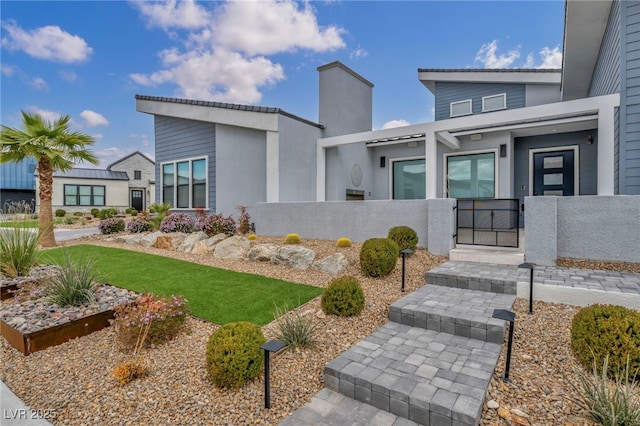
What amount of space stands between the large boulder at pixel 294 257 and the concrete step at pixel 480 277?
7.97ft

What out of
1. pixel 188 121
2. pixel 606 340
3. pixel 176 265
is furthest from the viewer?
pixel 188 121

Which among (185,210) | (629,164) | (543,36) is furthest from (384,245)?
(543,36)

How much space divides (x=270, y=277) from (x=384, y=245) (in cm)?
225

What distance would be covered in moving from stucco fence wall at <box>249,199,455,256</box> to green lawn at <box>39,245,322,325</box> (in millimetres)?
3374

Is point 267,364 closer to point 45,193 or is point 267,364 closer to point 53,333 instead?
point 53,333

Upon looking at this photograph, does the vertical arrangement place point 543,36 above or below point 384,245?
above

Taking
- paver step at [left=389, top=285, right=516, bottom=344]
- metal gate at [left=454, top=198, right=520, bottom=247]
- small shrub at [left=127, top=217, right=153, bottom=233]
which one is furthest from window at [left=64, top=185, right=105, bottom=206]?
paver step at [left=389, top=285, right=516, bottom=344]

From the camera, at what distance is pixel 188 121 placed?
12680 millimetres

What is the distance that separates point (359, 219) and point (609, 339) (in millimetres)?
6241

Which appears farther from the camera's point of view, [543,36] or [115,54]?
[115,54]

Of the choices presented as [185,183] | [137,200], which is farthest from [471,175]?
[137,200]

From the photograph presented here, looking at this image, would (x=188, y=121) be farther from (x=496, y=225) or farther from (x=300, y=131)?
(x=496, y=225)

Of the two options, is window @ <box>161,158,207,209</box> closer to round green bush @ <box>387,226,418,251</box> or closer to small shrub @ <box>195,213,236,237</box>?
small shrub @ <box>195,213,236,237</box>

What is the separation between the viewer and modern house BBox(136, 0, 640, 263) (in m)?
6.05
